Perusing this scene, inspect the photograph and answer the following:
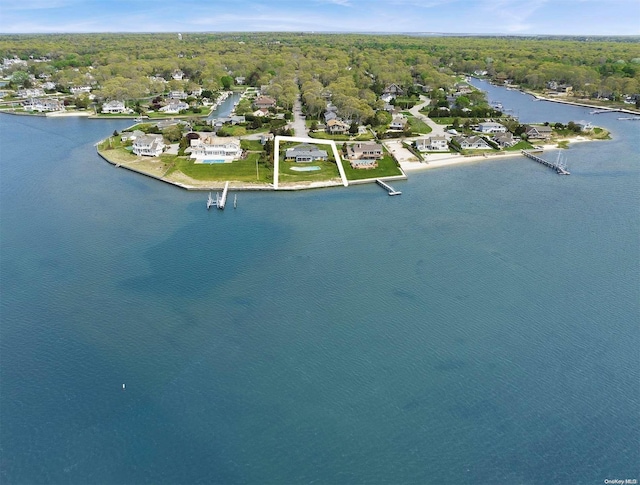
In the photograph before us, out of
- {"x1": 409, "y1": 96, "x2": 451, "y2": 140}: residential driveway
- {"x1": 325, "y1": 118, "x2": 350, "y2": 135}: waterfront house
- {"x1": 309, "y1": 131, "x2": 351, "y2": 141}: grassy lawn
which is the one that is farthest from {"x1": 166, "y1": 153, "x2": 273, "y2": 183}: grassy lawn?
{"x1": 409, "y1": 96, "x2": 451, "y2": 140}: residential driveway

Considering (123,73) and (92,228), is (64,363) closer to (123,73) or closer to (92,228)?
(92,228)

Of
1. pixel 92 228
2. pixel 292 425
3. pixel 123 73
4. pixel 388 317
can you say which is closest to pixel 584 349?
pixel 388 317

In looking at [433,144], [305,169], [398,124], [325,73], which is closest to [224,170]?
[305,169]

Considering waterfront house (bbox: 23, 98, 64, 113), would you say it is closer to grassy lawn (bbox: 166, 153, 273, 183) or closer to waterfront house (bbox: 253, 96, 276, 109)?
waterfront house (bbox: 253, 96, 276, 109)

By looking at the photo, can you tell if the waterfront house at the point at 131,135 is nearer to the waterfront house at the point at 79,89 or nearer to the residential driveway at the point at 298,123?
the residential driveway at the point at 298,123

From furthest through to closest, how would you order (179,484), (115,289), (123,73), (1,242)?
1. (123,73)
2. (1,242)
3. (115,289)
4. (179,484)

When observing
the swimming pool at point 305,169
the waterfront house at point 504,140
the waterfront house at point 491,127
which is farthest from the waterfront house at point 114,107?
the waterfront house at point 504,140
